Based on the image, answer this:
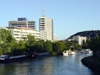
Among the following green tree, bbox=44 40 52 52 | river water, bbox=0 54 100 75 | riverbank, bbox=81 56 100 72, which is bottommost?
river water, bbox=0 54 100 75

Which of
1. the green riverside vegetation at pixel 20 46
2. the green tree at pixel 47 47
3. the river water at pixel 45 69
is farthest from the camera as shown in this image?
the green tree at pixel 47 47

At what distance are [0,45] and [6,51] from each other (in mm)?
3661

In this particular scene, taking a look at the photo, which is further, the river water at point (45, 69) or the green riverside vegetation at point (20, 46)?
the green riverside vegetation at point (20, 46)

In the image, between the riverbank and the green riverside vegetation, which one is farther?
the green riverside vegetation

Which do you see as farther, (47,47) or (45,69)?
(47,47)

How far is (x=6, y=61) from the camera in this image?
89438 millimetres

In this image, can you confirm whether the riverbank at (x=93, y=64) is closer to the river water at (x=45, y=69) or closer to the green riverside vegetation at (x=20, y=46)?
the river water at (x=45, y=69)

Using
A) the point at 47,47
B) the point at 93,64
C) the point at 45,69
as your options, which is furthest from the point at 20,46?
the point at 93,64

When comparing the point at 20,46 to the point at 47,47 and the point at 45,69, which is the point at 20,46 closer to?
the point at 47,47

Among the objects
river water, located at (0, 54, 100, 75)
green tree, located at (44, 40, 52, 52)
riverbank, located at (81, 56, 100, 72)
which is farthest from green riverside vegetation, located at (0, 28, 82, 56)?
riverbank, located at (81, 56, 100, 72)

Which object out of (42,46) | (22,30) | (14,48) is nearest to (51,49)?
(42,46)

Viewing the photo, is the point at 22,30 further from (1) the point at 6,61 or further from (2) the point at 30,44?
(1) the point at 6,61

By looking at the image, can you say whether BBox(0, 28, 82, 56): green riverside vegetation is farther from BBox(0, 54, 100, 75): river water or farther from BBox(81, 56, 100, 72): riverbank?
BBox(81, 56, 100, 72): riverbank

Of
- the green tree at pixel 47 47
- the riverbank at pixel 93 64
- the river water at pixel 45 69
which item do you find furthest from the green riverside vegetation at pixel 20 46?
the riverbank at pixel 93 64
